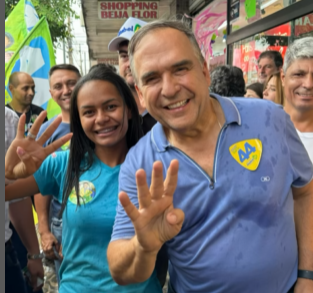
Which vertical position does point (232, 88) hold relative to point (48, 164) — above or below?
above

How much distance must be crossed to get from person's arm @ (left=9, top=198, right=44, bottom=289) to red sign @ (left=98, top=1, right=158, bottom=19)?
15.2ft

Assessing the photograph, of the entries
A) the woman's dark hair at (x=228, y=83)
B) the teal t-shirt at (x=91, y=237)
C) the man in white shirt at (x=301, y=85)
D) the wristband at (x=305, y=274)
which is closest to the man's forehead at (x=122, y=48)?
the woman's dark hair at (x=228, y=83)

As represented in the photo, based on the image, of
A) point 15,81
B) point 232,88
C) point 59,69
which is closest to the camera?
point 232,88

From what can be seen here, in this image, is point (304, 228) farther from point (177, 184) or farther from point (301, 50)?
point (301, 50)

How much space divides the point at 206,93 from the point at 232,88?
4.76 feet

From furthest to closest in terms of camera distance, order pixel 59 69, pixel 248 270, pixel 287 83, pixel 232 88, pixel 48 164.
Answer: pixel 59 69 → pixel 232 88 → pixel 287 83 → pixel 48 164 → pixel 248 270

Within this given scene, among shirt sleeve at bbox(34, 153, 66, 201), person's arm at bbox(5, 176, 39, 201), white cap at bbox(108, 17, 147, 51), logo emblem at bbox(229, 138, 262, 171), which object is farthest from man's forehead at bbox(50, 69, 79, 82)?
logo emblem at bbox(229, 138, 262, 171)

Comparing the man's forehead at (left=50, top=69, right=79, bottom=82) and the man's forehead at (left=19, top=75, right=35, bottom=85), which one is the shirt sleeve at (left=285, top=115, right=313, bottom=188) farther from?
the man's forehead at (left=19, top=75, right=35, bottom=85)

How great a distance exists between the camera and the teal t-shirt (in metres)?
1.53

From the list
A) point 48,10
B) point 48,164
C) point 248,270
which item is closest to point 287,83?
point 248,270

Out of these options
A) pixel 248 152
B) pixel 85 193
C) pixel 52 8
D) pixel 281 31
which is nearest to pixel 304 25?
pixel 281 31

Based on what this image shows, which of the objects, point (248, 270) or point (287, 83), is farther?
point (287, 83)

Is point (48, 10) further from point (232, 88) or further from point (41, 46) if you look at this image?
point (232, 88)

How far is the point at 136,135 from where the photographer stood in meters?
1.91
